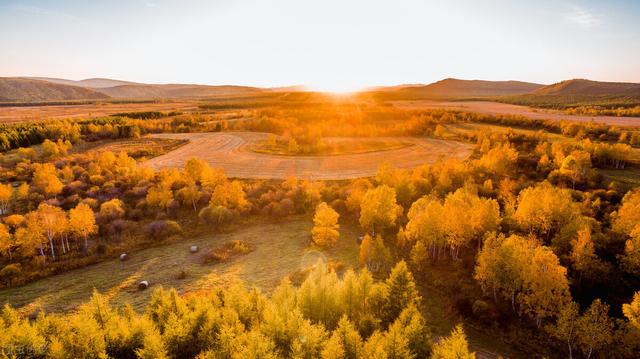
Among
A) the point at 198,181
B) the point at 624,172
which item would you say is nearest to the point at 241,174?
A: the point at 198,181

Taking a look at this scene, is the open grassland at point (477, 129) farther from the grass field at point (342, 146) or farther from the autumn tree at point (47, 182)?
the autumn tree at point (47, 182)

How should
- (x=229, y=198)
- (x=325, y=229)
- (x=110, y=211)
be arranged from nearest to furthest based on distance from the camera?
(x=325, y=229)
(x=110, y=211)
(x=229, y=198)

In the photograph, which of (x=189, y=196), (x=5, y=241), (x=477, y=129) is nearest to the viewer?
(x=5, y=241)

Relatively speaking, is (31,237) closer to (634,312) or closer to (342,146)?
(634,312)

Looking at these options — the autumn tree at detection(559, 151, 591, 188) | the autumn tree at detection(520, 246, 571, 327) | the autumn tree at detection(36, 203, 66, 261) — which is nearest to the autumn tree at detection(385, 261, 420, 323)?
the autumn tree at detection(520, 246, 571, 327)

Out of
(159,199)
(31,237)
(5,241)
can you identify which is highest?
(159,199)

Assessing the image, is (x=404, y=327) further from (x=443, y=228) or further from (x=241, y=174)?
(x=241, y=174)

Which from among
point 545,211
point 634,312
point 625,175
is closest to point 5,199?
point 545,211
